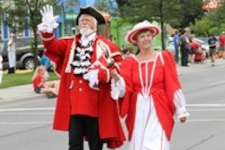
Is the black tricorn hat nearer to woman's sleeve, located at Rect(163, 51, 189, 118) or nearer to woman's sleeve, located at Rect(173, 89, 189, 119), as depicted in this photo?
woman's sleeve, located at Rect(163, 51, 189, 118)

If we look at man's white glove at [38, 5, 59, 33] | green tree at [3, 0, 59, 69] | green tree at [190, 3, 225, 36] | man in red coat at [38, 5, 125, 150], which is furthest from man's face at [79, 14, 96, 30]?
green tree at [190, 3, 225, 36]

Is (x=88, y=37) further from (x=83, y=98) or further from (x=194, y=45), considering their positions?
(x=194, y=45)

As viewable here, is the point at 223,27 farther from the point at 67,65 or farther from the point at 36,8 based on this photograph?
the point at 67,65

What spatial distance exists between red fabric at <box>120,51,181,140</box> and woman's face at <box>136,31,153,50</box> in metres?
0.16

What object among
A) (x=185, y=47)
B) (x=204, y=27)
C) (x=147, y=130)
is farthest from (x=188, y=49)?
(x=204, y=27)

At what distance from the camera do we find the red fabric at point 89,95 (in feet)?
21.9

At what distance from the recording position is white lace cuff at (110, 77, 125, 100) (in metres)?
→ 6.29

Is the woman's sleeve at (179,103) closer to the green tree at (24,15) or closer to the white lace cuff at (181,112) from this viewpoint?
the white lace cuff at (181,112)

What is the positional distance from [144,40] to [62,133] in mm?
5556

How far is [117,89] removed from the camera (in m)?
6.35

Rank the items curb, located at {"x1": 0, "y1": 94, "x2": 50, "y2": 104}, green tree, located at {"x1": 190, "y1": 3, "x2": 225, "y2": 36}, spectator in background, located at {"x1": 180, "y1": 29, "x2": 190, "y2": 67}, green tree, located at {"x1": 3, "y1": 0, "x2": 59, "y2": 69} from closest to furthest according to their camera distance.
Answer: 1. curb, located at {"x1": 0, "y1": 94, "x2": 50, "y2": 104}
2. green tree, located at {"x1": 3, "y1": 0, "x2": 59, "y2": 69}
3. spectator in background, located at {"x1": 180, "y1": 29, "x2": 190, "y2": 67}
4. green tree, located at {"x1": 190, "y1": 3, "x2": 225, "y2": 36}

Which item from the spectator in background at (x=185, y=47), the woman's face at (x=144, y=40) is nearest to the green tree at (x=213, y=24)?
the spectator in background at (x=185, y=47)

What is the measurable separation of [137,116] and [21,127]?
6.93 metres

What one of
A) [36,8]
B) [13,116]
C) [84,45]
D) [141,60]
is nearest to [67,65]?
[84,45]
